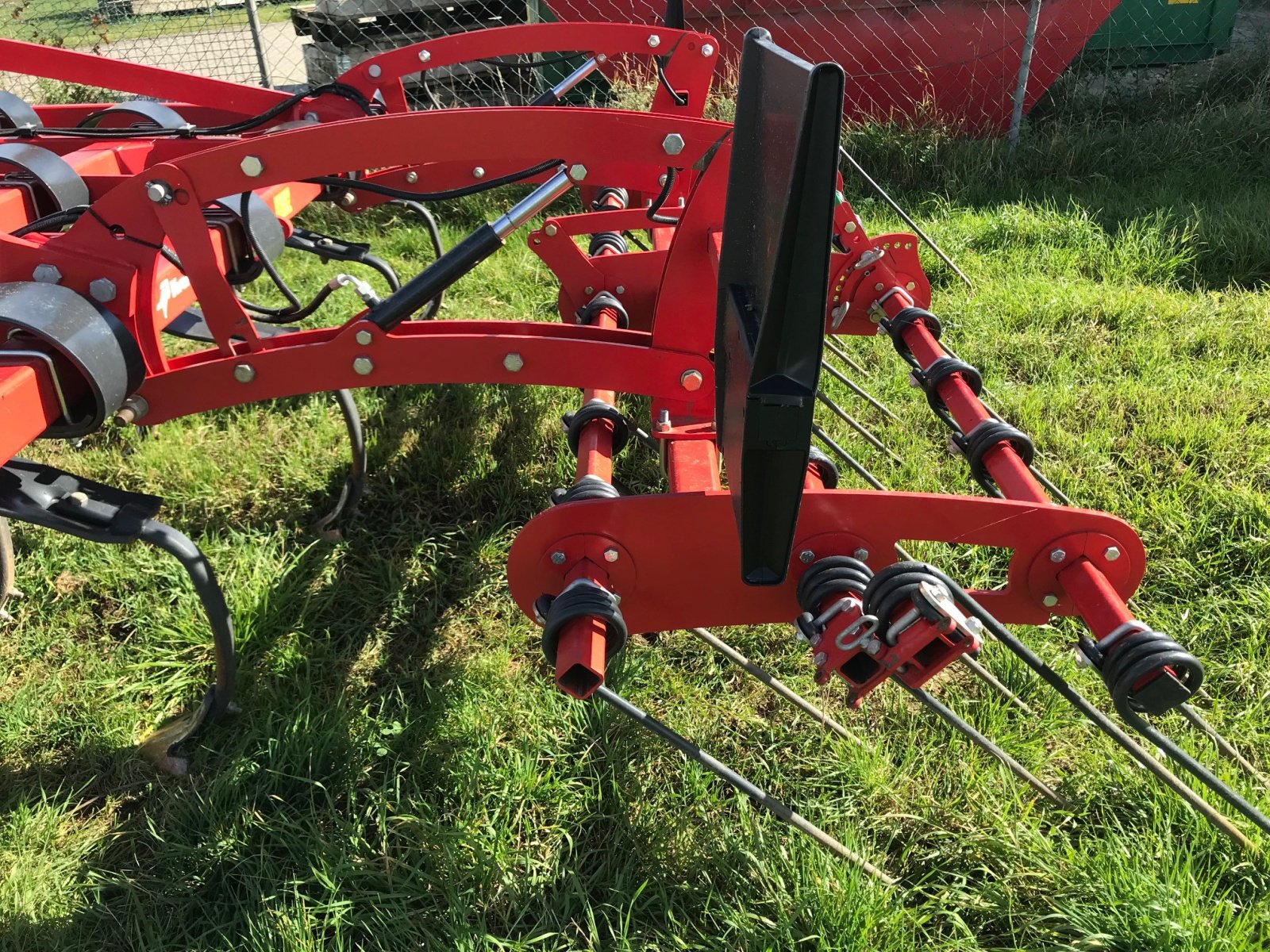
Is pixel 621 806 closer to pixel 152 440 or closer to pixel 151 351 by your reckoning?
pixel 151 351

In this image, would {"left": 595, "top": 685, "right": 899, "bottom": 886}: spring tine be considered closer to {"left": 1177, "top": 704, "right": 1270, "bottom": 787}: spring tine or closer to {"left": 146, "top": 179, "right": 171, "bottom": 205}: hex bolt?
{"left": 1177, "top": 704, "right": 1270, "bottom": 787}: spring tine

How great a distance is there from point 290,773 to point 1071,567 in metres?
1.75

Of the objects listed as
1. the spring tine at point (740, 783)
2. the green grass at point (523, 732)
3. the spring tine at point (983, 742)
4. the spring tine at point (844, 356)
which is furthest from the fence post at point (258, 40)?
the spring tine at point (983, 742)

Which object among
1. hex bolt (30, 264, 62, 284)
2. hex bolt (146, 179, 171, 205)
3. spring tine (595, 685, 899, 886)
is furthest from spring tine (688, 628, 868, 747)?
hex bolt (30, 264, 62, 284)

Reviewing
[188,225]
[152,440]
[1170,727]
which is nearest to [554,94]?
[188,225]

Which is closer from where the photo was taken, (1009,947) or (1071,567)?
(1071,567)

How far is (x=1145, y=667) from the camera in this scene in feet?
4.30

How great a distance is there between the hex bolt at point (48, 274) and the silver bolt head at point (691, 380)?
1223 millimetres

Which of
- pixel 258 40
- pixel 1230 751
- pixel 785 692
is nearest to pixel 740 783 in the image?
pixel 785 692

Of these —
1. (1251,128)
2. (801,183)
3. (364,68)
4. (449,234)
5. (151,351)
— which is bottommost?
(449,234)

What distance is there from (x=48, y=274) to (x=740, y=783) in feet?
5.37

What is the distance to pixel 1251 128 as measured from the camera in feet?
16.9

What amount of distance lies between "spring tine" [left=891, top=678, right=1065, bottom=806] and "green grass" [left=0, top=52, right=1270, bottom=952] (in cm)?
6

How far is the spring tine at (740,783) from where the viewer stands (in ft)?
5.08
